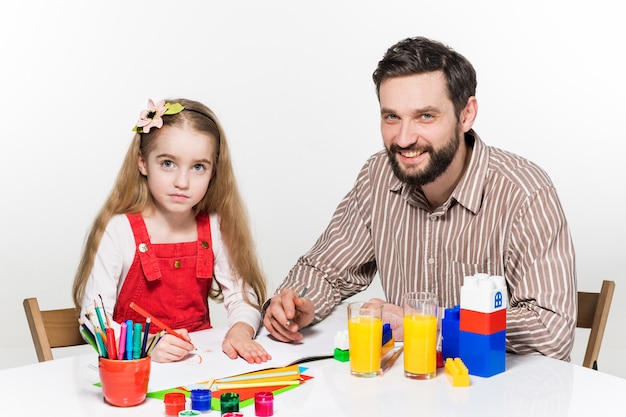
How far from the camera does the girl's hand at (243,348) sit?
1876 millimetres

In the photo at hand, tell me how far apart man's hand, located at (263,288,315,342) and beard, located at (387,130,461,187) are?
0.42 m

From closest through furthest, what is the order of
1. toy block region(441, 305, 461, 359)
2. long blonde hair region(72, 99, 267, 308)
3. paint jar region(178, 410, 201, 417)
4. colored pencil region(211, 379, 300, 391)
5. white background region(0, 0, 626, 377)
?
paint jar region(178, 410, 201, 417)
colored pencil region(211, 379, 300, 391)
toy block region(441, 305, 461, 359)
long blonde hair region(72, 99, 267, 308)
white background region(0, 0, 626, 377)

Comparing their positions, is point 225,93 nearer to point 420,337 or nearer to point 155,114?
point 155,114

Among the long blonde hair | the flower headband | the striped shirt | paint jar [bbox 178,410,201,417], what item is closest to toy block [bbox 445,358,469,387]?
the striped shirt

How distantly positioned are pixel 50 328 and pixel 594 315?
137 cm

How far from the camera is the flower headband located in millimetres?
2314

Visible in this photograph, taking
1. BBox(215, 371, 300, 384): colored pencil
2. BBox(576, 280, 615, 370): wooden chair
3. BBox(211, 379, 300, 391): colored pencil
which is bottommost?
BBox(576, 280, 615, 370): wooden chair

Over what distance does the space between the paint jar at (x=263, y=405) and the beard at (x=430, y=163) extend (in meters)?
0.87

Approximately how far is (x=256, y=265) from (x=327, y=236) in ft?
0.77

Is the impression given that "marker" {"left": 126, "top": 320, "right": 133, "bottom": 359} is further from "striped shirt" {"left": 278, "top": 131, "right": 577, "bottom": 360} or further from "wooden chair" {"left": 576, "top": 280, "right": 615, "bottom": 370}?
"wooden chair" {"left": 576, "top": 280, "right": 615, "bottom": 370}

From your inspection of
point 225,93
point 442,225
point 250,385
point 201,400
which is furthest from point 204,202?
point 225,93

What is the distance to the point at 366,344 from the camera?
5.69 feet

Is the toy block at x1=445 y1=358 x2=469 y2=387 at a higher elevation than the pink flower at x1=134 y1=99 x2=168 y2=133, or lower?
lower

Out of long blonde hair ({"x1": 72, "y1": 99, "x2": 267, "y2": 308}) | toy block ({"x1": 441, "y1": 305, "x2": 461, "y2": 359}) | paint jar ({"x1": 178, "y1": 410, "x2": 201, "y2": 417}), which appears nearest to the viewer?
paint jar ({"x1": 178, "y1": 410, "x2": 201, "y2": 417})
